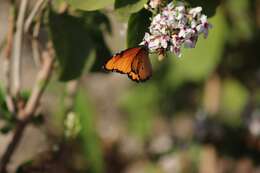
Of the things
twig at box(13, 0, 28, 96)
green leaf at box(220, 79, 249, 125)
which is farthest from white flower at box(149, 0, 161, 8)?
green leaf at box(220, 79, 249, 125)

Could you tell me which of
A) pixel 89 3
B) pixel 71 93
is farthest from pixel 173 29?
pixel 71 93

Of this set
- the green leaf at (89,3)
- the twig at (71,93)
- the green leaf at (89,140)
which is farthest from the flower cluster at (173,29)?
the green leaf at (89,140)

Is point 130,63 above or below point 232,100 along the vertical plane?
above

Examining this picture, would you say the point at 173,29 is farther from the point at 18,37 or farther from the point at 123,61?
the point at 18,37

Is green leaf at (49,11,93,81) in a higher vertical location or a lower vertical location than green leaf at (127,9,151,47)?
lower

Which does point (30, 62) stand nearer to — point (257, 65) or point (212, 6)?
point (257, 65)

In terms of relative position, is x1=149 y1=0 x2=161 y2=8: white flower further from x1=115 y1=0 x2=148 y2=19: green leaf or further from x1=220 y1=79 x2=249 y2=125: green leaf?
x1=220 y1=79 x2=249 y2=125: green leaf
